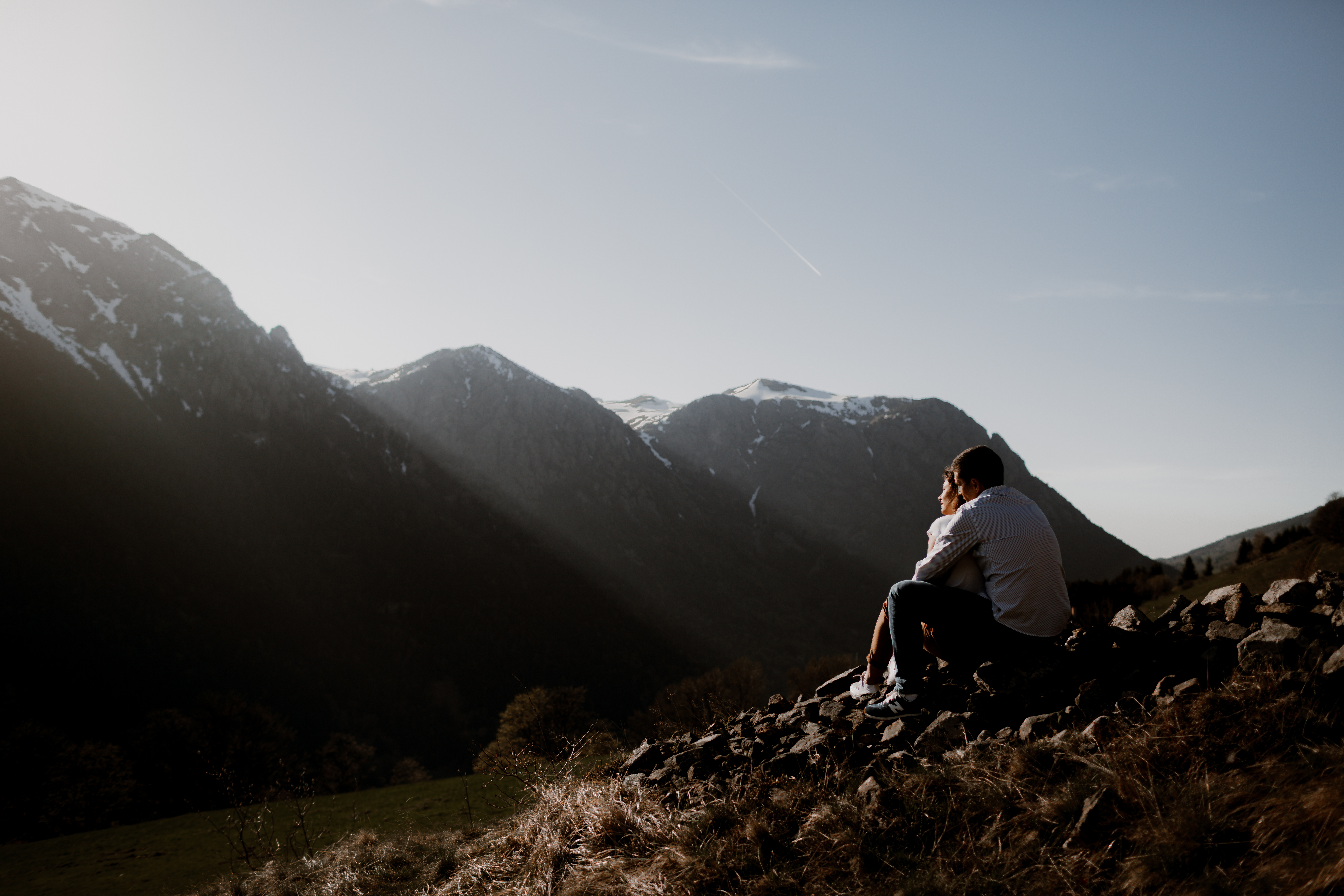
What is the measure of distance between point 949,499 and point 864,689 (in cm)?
216

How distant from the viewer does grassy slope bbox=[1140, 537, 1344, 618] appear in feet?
56.6

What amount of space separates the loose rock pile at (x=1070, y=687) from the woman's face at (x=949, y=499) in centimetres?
150

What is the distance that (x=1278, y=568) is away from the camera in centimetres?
1866

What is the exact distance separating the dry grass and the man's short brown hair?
225cm

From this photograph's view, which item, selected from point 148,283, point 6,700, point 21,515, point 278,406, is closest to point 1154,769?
point 6,700

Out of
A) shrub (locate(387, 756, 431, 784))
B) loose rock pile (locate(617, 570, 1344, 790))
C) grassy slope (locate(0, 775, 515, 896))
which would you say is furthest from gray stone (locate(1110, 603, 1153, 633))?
shrub (locate(387, 756, 431, 784))

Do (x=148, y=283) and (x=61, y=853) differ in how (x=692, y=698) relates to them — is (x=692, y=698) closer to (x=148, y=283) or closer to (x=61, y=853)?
(x=61, y=853)

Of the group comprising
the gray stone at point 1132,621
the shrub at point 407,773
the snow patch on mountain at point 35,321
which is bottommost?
the shrub at point 407,773

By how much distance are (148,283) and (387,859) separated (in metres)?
237

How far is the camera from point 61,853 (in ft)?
38.0

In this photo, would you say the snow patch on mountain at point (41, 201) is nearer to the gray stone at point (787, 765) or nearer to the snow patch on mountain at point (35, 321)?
the snow patch on mountain at point (35, 321)

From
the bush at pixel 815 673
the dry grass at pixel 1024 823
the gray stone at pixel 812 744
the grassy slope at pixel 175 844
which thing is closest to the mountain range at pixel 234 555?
the bush at pixel 815 673

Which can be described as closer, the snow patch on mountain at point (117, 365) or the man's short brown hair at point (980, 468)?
the man's short brown hair at point (980, 468)

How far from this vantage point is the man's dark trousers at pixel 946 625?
5.70 metres
